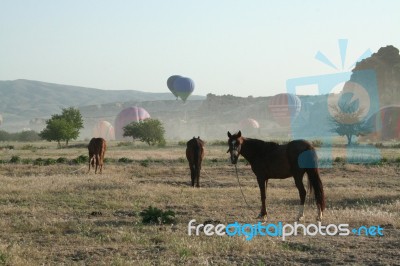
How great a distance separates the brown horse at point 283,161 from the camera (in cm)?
1416

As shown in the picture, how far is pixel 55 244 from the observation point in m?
11.3

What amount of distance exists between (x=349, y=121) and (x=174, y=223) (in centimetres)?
6719

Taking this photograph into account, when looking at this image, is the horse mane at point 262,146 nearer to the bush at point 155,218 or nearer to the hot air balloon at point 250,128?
the bush at point 155,218

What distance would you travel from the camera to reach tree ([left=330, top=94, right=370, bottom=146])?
76.8 m

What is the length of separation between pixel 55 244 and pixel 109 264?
263 centimetres

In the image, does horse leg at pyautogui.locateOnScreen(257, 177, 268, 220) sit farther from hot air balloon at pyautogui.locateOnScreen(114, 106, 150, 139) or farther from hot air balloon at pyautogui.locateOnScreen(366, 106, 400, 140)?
hot air balloon at pyautogui.locateOnScreen(114, 106, 150, 139)

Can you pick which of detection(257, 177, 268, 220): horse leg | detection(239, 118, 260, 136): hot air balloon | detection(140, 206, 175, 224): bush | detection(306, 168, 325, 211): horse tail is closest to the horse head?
detection(257, 177, 268, 220): horse leg

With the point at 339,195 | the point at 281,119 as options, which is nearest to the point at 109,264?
the point at 339,195

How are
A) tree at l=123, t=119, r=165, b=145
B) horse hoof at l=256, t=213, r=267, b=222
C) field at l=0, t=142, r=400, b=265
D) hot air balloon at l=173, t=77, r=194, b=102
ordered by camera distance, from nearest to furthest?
field at l=0, t=142, r=400, b=265, horse hoof at l=256, t=213, r=267, b=222, tree at l=123, t=119, r=165, b=145, hot air balloon at l=173, t=77, r=194, b=102

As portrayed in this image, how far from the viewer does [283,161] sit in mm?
14727

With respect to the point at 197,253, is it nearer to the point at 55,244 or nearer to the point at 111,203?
the point at 55,244

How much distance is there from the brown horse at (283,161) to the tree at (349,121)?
209ft

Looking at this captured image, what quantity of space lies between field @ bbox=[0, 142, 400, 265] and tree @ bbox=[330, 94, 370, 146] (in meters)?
50.8

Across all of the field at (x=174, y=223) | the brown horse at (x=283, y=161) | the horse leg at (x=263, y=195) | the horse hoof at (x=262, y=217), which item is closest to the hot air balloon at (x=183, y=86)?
the field at (x=174, y=223)
